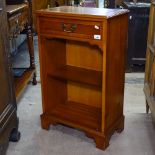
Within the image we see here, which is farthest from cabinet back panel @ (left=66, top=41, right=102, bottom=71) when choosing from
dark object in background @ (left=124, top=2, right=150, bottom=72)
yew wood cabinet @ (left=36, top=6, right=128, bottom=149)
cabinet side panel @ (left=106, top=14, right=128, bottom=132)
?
dark object in background @ (left=124, top=2, right=150, bottom=72)

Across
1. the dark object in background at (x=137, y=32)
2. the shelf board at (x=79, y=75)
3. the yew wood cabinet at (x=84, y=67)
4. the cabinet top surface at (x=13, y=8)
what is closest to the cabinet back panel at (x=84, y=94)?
the yew wood cabinet at (x=84, y=67)

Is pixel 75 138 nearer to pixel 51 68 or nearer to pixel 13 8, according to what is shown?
pixel 51 68

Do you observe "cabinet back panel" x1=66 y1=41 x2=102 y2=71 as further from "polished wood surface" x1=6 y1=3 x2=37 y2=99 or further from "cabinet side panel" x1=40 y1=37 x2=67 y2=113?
"polished wood surface" x1=6 y1=3 x2=37 y2=99

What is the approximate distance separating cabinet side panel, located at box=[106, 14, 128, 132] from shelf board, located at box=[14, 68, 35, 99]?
934mm

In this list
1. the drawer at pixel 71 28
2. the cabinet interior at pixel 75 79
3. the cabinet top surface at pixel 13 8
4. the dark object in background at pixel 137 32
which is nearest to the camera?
the drawer at pixel 71 28

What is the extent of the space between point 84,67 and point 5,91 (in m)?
0.65

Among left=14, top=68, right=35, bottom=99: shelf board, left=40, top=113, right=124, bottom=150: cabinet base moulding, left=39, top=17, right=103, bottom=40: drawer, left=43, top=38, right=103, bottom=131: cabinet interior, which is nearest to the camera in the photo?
left=39, top=17, right=103, bottom=40: drawer

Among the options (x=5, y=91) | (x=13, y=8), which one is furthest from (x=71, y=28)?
(x=13, y=8)

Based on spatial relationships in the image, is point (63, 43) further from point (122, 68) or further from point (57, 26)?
point (122, 68)

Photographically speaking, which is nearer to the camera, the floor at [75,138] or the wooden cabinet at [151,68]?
the floor at [75,138]

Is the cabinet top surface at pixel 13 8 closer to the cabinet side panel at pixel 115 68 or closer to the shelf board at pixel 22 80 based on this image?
the shelf board at pixel 22 80

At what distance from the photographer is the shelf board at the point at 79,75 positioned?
1.89 meters

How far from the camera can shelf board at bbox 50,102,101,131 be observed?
1939 millimetres

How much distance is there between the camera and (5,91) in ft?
5.82
